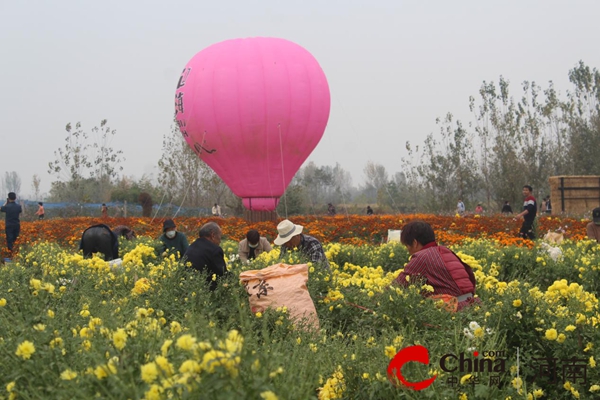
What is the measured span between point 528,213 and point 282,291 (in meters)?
9.80

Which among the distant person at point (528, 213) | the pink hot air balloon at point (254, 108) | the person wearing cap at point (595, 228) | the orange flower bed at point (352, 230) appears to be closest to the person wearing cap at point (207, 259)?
the person wearing cap at point (595, 228)

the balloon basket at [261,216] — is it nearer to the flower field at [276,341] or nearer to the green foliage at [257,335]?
the flower field at [276,341]

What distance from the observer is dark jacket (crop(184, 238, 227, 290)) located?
5.79 m

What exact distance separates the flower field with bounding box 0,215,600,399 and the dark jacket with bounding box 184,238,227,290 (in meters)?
0.20

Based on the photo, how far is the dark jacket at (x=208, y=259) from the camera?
5.79 m

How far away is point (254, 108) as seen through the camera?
18656 mm

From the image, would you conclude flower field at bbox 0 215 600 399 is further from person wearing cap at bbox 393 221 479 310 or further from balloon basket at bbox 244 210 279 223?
balloon basket at bbox 244 210 279 223

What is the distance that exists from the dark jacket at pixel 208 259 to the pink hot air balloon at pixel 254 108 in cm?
1313

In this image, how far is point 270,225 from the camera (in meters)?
17.4

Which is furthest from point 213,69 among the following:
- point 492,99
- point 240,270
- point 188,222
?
point 492,99

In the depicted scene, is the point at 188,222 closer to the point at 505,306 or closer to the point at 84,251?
the point at 84,251

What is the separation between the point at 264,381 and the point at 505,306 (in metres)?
2.26

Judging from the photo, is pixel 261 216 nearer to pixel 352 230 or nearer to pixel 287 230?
pixel 352 230

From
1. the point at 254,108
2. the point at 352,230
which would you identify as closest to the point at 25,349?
the point at 352,230
